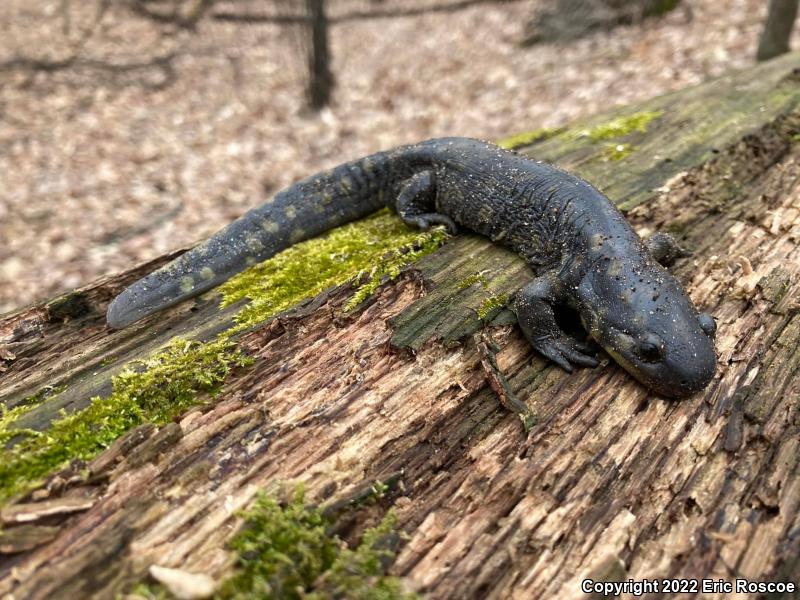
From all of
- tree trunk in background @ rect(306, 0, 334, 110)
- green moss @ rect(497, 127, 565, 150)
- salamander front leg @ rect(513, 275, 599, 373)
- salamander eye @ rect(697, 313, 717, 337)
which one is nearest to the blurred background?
tree trunk in background @ rect(306, 0, 334, 110)

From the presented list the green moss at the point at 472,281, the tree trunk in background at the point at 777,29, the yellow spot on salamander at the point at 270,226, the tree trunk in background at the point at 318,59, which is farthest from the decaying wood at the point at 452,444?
the tree trunk in background at the point at 318,59

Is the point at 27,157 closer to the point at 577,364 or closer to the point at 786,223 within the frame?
the point at 577,364

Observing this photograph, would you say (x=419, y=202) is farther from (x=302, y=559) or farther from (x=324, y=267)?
(x=302, y=559)

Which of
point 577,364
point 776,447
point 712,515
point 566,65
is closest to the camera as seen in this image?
point 712,515

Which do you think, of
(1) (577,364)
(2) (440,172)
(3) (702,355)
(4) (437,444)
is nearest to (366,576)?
(4) (437,444)

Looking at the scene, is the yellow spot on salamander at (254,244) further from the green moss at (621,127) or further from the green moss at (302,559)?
the green moss at (621,127)

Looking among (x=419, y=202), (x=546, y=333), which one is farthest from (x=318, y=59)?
(x=546, y=333)
